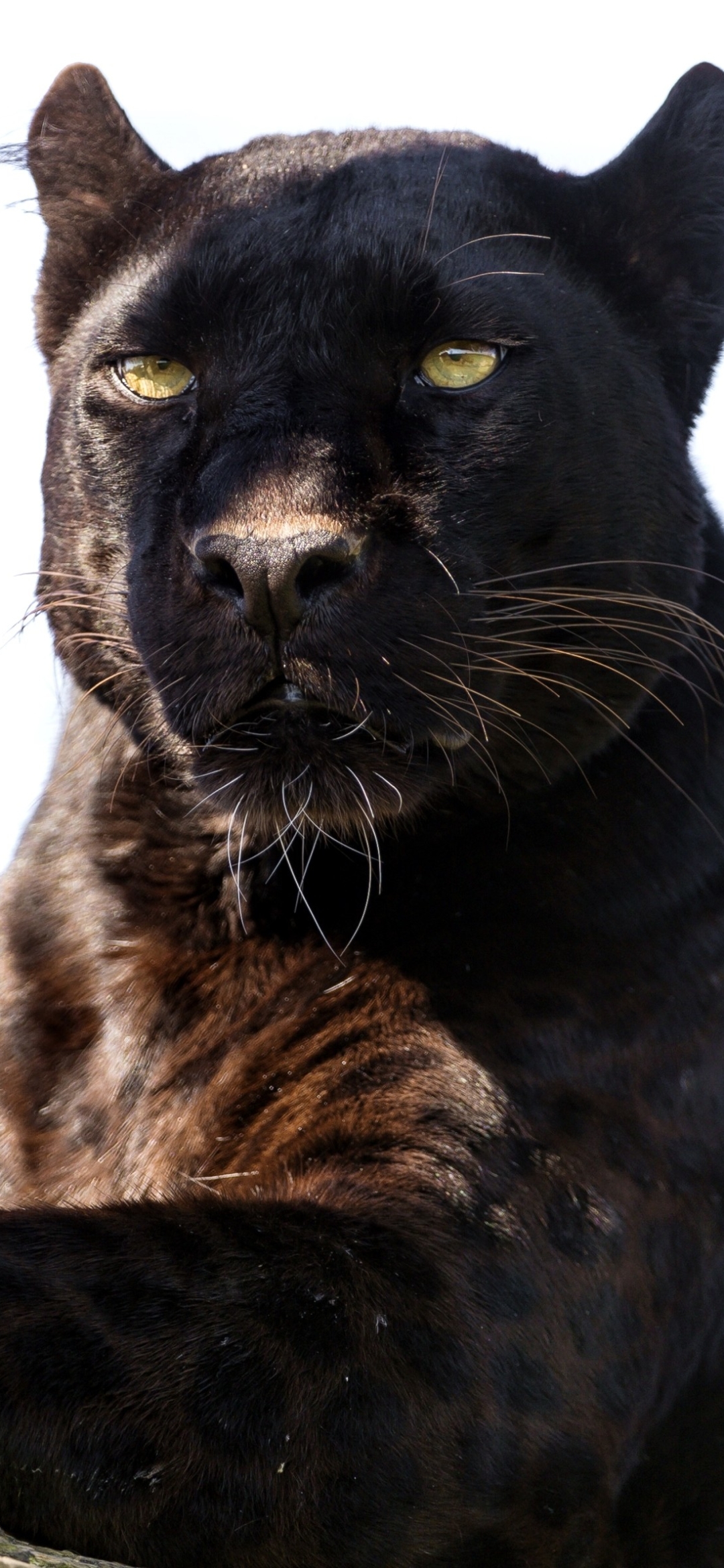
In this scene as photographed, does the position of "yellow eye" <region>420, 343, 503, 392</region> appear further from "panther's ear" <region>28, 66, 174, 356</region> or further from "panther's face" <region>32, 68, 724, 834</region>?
"panther's ear" <region>28, 66, 174, 356</region>

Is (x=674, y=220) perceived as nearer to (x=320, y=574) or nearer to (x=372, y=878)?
(x=320, y=574)

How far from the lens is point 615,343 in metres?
3.25

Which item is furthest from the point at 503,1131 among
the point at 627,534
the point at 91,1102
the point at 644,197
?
the point at 644,197

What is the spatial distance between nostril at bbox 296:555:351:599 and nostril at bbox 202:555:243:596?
10 centimetres

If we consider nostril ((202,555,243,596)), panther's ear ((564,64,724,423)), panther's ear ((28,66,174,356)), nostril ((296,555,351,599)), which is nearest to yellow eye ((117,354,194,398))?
panther's ear ((28,66,174,356))

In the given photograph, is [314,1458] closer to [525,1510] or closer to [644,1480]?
[525,1510]

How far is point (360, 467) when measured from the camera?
270cm

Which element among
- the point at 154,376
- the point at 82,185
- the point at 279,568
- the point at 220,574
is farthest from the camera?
the point at 82,185

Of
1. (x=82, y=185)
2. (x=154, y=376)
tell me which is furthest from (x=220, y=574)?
(x=82, y=185)

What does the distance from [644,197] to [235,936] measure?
174 centimetres

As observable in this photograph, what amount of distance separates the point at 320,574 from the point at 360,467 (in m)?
0.24

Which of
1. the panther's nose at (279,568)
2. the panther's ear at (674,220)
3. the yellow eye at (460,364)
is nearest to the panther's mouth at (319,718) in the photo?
the panther's nose at (279,568)

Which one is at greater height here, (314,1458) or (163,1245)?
(163,1245)

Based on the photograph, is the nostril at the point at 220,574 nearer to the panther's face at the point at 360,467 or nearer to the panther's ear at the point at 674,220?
the panther's face at the point at 360,467
